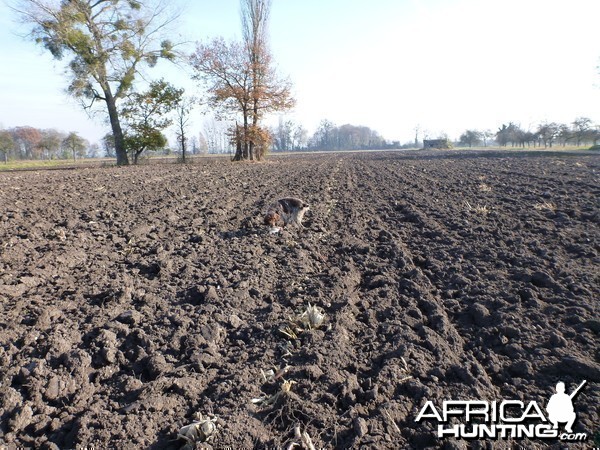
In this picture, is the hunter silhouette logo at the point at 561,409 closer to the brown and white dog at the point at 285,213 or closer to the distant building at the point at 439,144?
the brown and white dog at the point at 285,213

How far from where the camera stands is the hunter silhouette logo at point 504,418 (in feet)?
7.49

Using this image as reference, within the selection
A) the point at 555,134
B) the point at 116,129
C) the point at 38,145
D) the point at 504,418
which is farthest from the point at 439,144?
the point at 504,418

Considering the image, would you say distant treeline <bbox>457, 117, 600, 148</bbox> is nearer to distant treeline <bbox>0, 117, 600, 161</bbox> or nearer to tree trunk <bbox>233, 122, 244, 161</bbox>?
distant treeline <bbox>0, 117, 600, 161</bbox>

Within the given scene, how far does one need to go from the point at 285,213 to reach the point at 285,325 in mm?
3596

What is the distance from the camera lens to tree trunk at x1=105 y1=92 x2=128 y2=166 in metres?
23.9

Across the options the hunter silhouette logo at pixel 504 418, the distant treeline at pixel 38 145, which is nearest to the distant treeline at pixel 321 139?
the distant treeline at pixel 38 145

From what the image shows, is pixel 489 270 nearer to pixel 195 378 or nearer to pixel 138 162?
pixel 195 378

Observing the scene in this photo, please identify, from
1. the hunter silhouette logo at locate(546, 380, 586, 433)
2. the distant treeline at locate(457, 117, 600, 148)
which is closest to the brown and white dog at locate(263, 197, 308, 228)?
the hunter silhouette logo at locate(546, 380, 586, 433)

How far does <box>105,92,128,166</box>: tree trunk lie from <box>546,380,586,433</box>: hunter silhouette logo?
26201 millimetres

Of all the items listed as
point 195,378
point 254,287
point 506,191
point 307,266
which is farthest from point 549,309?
point 506,191

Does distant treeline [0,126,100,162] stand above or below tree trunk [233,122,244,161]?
above

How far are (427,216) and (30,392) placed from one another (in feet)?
22.1

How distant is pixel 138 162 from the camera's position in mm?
26984

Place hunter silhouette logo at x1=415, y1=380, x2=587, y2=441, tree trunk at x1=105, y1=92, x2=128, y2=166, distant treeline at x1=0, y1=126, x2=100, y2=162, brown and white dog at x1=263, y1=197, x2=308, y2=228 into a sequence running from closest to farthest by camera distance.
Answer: hunter silhouette logo at x1=415, y1=380, x2=587, y2=441 < brown and white dog at x1=263, y1=197, x2=308, y2=228 < tree trunk at x1=105, y1=92, x2=128, y2=166 < distant treeline at x1=0, y1=126, x2=100, y2=162
